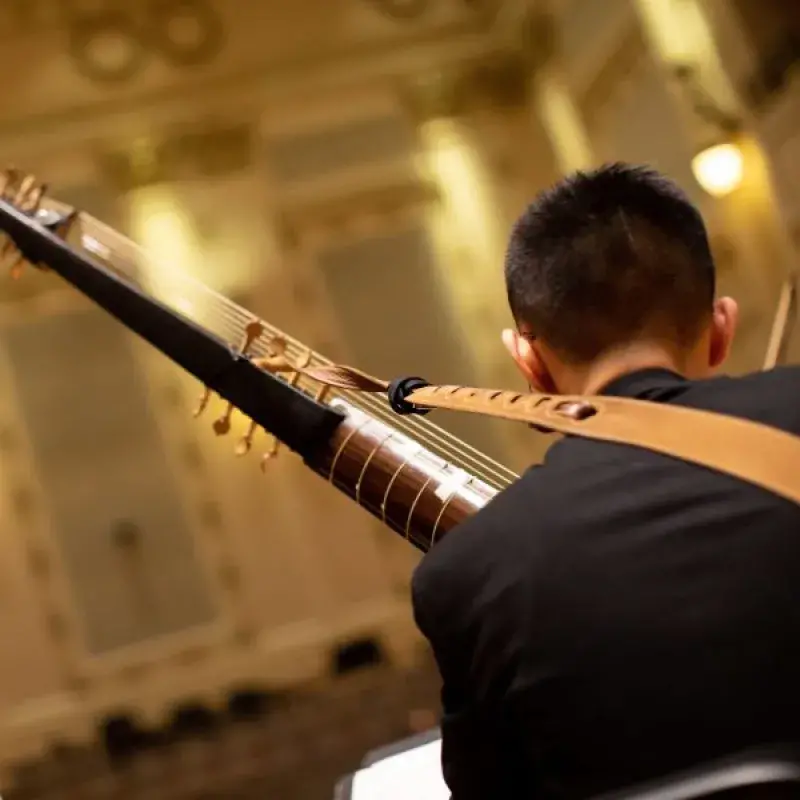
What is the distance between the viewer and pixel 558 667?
828 millimetres

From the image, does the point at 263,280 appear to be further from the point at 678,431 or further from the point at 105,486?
the point at 678,431

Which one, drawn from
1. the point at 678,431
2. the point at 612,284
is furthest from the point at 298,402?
the point at 678,431

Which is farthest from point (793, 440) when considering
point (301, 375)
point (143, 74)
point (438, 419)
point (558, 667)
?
point (143, 74)

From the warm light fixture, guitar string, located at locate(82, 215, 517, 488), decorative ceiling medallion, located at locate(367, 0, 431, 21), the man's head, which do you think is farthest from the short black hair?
decorative ceiling medallion, located at locate(367, 0, 431, 21)

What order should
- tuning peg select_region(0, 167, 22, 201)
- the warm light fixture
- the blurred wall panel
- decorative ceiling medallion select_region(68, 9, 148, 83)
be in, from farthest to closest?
decorative ceiling medallion select_region(68, 9, 148, 83) < the blurred wall panel < the warm light fixture < tuning peg select_region(0, 167, 22, 201)

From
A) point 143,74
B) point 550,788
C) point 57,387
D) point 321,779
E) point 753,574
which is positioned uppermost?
point 143,74

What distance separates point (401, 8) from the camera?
7273 mm

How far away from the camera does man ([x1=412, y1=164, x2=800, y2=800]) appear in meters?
0.80

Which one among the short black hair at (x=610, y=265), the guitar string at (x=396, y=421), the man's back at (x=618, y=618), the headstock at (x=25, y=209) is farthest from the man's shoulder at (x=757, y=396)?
the headstock at (x=25, y=209)

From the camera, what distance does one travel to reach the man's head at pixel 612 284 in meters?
1.03

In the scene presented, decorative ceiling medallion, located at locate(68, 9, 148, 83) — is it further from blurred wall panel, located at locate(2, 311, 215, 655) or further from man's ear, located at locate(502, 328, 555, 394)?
man's ear, located at locate(502, 328, 555, 394)

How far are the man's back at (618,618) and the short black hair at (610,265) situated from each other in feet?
0.51

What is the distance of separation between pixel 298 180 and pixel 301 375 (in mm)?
5619

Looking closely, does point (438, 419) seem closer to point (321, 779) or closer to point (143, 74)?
point (321, 779)
